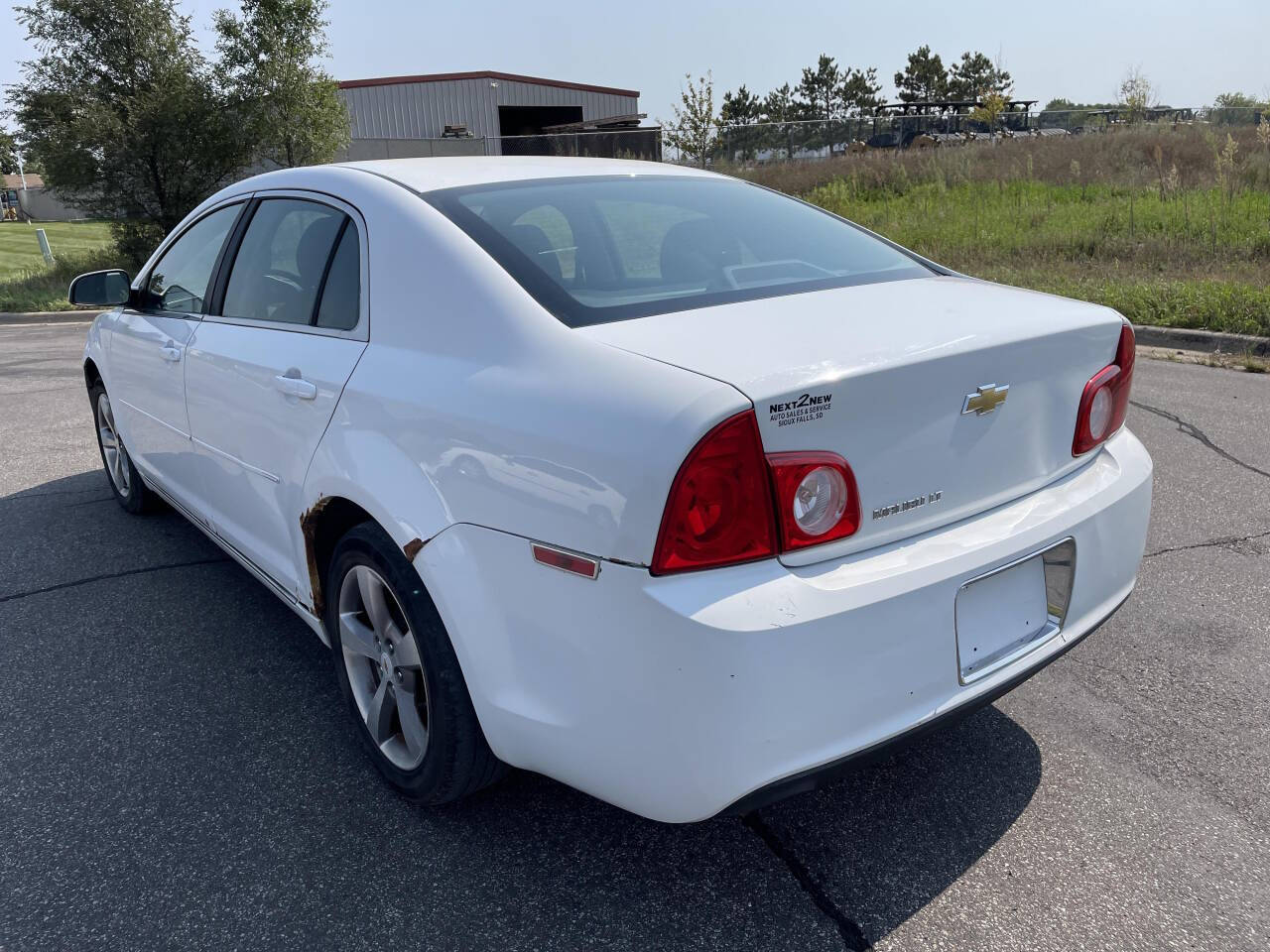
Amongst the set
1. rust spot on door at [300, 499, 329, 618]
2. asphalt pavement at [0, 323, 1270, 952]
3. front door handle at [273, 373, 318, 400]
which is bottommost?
asphalt pavement at [0, 323, 1270, 952]

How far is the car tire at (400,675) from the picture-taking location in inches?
90.7

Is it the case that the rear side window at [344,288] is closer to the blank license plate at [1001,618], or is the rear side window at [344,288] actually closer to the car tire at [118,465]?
the blank license plate at [1001,618]

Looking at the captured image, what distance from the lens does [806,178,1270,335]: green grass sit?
9008 millimetres

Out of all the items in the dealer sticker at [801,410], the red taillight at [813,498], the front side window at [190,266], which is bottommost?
the red taillight at [813,498]

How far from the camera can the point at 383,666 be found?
262 cm

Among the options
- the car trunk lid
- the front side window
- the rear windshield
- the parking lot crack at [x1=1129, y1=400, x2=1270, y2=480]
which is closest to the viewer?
the car trunk lid

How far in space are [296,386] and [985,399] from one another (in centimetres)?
182

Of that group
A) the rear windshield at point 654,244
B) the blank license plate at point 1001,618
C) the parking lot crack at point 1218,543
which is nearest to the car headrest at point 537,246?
the rear windshield at point 654,244

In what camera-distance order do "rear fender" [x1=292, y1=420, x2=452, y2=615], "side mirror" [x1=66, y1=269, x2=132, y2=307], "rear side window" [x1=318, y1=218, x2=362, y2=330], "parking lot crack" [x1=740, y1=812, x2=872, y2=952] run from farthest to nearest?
"side mirror" [x1=66, y1=269, x2=132, y2=307] < "rear side window" [x1=318, y1=218, x2=362, y2=330] < "rear fender" [x1=292, y1=420, x2=452, y2=615] < "parking lot crack" [x1=740, y1=812, x2=872, y2=952]

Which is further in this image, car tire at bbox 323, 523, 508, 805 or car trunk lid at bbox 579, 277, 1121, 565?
car tire at bbox 323, 523, 508, 805

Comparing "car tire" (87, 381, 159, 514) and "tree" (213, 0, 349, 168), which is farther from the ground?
"tree" (213, 0, 349, 168)

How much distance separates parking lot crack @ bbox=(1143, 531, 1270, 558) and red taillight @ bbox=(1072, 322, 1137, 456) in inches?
65.7

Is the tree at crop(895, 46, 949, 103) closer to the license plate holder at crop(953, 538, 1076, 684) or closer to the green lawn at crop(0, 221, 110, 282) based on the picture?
the green lawn at crop(0, 221, 110, 282)

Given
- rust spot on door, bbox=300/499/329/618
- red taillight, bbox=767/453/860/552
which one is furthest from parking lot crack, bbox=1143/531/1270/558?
rust spot on door, bbox=300/499/329/618
